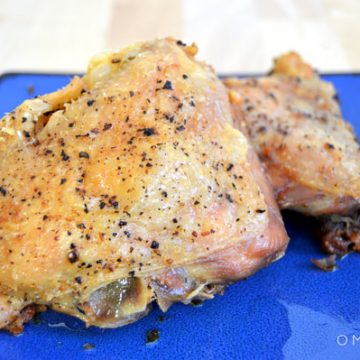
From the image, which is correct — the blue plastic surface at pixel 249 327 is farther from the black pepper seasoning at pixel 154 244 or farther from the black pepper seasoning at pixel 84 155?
the black pepper seasoning at pixel 84 155

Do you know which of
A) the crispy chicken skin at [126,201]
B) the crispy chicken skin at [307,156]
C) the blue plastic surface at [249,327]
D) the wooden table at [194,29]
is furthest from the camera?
the wooden table at [194,29]

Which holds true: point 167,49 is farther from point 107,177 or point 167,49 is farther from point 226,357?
point 226,357

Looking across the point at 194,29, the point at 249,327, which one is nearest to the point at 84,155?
the point at 249,327

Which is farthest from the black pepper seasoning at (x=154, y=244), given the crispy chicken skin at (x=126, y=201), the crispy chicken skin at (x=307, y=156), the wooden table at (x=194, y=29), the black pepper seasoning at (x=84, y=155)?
the wooden table at (x=194, y=29)

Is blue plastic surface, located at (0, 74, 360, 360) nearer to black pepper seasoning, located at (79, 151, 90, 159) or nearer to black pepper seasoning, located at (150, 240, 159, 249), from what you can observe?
black pepper seasoning, located at (150, 240, 159, 249)

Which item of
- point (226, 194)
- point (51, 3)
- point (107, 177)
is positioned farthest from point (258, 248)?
point (51, 3)
